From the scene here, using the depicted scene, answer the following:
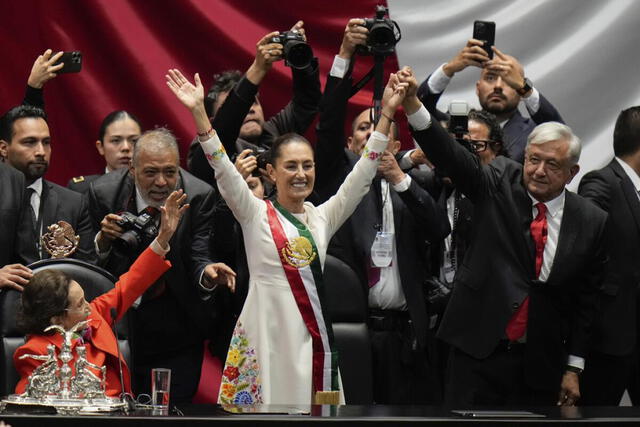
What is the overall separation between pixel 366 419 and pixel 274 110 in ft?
10.5

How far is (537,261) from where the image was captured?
176 inches

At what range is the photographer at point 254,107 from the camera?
4801mm

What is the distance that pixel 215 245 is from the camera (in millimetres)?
4785

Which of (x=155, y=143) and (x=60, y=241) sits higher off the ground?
(x=155, y=143)

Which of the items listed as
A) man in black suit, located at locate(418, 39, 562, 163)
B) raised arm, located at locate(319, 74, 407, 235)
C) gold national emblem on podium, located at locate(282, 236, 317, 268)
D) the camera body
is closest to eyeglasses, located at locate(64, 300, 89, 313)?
gold national emblem on podium, located at locate(282, 236, 317, 268)

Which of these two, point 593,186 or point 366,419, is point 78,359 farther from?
point 593,186

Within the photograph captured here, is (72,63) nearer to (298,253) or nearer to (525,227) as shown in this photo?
(298,253)

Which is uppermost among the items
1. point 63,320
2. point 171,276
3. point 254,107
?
point 254,107

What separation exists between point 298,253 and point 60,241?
0.88 m

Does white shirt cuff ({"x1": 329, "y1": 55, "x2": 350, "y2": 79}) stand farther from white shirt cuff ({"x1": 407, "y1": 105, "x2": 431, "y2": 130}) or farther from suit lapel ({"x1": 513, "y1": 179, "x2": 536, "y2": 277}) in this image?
suit lapel ({"x1": 513, "y1": 179, "x2": 536, "y2": 277})

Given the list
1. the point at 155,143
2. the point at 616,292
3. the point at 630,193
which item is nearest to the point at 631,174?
the point at 630,193

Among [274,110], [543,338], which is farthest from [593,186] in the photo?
[274,110]

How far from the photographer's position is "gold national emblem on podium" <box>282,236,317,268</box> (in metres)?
4.24

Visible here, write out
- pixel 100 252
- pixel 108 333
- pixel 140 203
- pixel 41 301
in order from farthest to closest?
pixel 140 203, pixel 100 252, pixel 108 333, pixel 41 301
